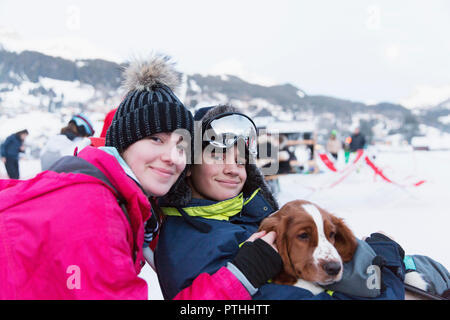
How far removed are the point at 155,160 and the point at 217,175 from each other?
0.47 m

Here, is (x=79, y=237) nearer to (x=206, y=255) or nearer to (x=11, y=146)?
(x=206, y=255)

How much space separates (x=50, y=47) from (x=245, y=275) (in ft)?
162

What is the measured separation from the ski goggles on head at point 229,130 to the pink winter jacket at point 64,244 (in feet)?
2.81

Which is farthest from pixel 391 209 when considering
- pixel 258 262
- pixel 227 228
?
pixel 258 262

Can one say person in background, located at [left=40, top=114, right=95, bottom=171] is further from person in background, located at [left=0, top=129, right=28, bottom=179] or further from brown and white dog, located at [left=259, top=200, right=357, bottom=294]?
person in background, located at [left=0, top=129, right=28, bottom=179]

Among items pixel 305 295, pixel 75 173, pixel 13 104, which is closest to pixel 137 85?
pixel 75 173

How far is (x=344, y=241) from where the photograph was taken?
1.36 m

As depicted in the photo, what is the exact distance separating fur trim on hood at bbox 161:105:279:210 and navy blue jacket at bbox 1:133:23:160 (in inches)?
308

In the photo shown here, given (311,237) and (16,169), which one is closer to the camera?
(311,237)

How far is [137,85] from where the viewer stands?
1.55 metres

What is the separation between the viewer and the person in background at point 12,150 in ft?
24.9

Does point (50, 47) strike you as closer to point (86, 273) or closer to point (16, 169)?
point (16, 169)

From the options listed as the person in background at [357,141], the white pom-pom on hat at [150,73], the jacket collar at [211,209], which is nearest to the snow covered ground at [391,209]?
the jacket collar at [211,209]

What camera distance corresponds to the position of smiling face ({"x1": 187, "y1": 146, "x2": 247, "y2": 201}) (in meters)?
1.70
